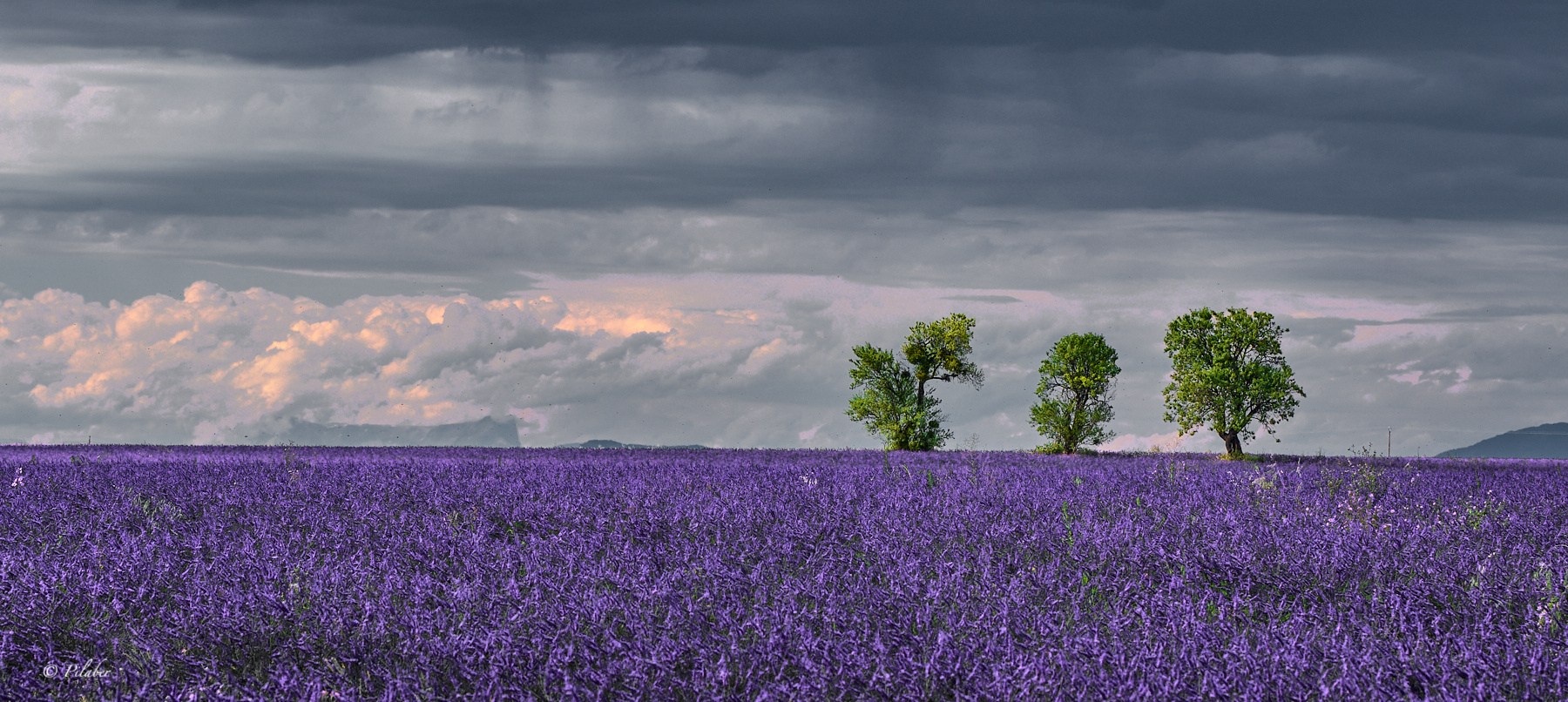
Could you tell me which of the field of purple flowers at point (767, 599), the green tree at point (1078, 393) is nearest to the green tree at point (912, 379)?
the green tree at point (1078, 393)

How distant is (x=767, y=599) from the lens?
11.4ft

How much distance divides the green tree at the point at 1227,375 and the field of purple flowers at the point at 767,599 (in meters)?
16.3

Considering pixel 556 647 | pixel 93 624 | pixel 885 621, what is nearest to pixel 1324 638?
pixel 885 621

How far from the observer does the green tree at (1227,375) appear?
22.0m

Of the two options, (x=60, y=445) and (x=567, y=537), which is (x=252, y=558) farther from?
(x=60, y=445)

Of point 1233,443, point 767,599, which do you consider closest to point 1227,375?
point 1233,443

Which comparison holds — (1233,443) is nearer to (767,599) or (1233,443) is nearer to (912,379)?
(912,379)

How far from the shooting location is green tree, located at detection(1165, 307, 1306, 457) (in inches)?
867

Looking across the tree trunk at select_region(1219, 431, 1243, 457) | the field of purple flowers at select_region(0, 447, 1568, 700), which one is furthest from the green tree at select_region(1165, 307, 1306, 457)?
the field of purple flowers at select_region(0, 447, 1568, 700)

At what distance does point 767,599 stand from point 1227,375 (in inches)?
825

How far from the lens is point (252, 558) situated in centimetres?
412

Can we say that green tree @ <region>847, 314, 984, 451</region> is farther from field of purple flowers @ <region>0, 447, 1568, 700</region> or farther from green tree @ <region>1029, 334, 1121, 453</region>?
field of purple flowers @ <region>0, 447, 1568, 700</region>

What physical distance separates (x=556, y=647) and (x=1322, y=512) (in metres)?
5.84

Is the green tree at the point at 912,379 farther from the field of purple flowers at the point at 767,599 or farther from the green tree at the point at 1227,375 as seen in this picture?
the field of purple flowers at the point at 767,599
